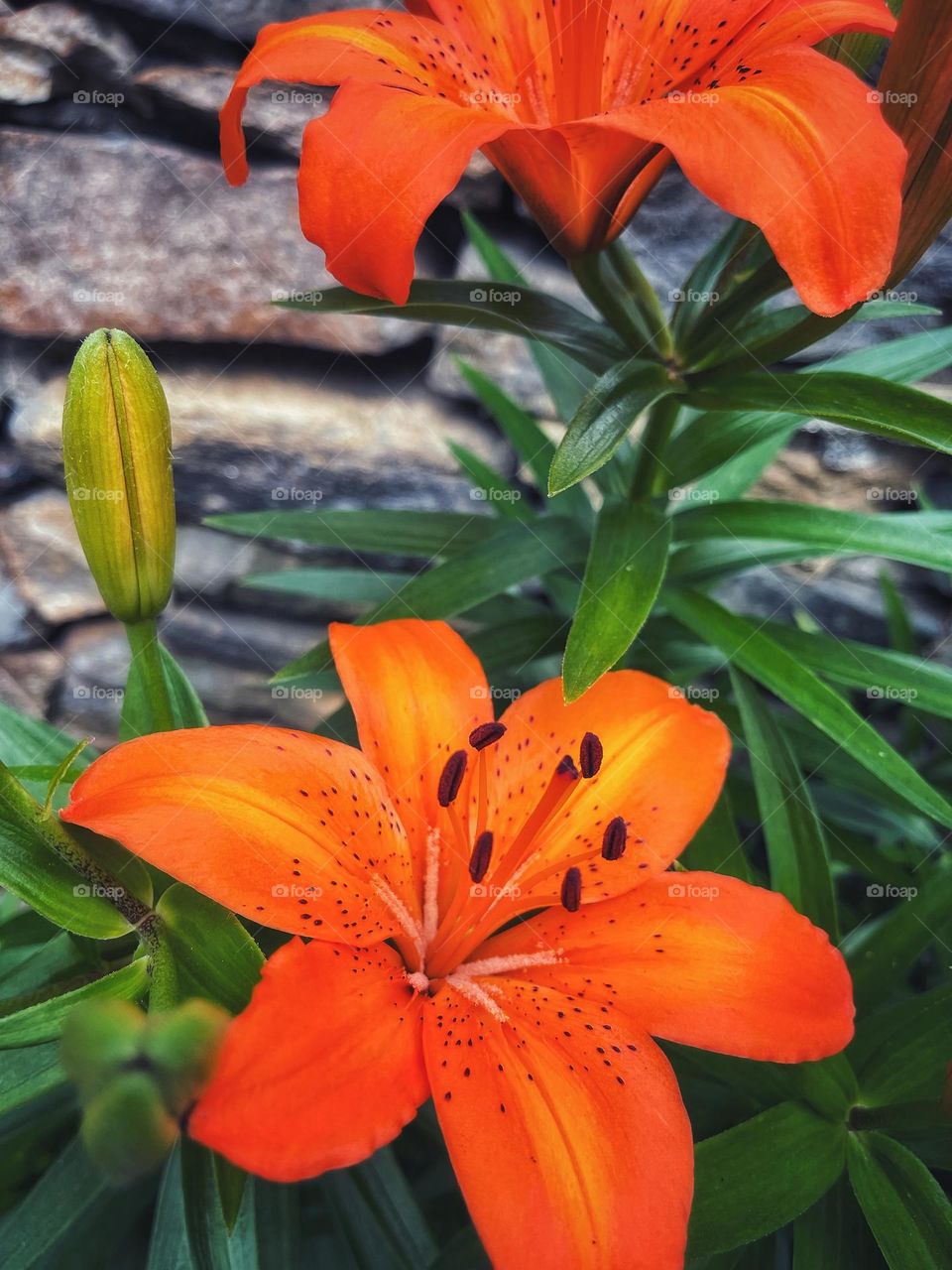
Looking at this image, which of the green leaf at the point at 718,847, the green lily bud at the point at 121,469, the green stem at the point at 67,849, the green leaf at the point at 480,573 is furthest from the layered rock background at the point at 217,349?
the green stem at the point at 67,849

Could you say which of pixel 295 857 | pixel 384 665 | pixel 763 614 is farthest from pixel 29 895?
pixel 763 614

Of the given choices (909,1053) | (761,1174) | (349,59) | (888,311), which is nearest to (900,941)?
(909,1053)

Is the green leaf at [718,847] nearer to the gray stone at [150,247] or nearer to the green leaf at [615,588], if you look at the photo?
the green leaf at [615,588]

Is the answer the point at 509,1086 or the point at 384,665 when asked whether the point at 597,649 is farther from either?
the point at 509,1086

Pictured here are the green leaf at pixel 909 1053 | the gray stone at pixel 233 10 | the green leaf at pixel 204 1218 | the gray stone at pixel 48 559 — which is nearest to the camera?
the green leaf at pixel 204 1218

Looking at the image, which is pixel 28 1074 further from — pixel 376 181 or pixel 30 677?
pixel 30 677

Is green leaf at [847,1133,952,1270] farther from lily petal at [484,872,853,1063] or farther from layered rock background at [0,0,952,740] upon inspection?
layered rock background at [0,0,952,740]

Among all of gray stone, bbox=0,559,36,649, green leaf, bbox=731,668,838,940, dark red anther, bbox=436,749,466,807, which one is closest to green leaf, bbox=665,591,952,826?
green leaf, bbox=731,668,838,940
